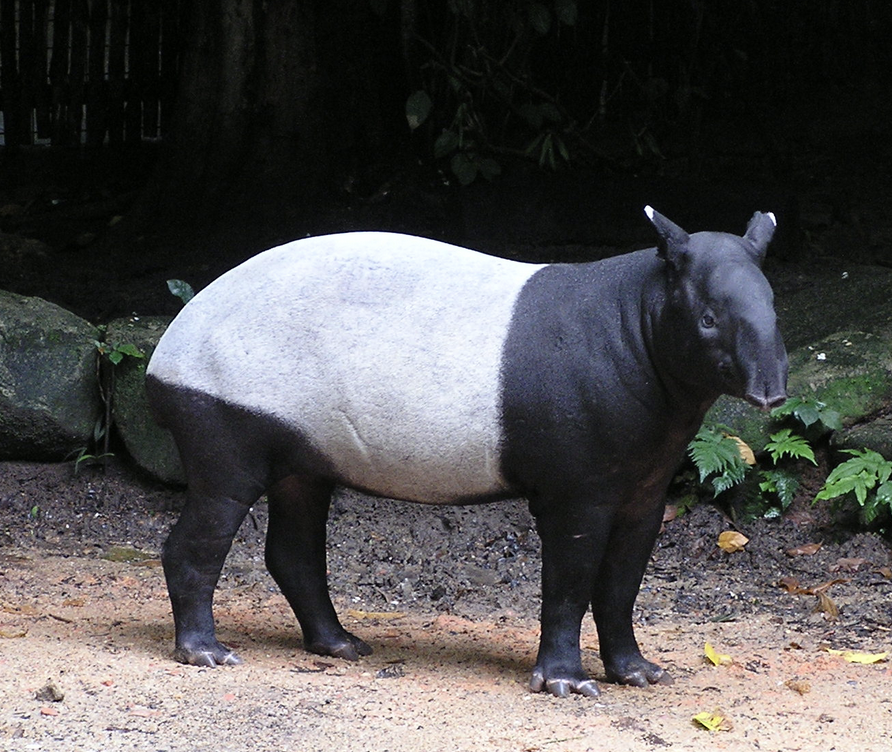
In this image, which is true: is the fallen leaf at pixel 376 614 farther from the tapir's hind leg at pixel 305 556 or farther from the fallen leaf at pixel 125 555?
the fallen leaf at pixel 125 555

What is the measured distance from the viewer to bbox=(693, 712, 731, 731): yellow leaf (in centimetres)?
446

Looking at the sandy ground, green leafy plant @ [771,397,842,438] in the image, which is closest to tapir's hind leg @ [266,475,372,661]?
the sandy ground

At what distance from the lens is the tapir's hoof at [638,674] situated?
4.99 metres

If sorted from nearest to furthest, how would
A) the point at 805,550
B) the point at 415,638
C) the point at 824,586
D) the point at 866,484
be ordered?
the point at 415,638
the point at 824,586
the point at 866,484
the point at 805,550

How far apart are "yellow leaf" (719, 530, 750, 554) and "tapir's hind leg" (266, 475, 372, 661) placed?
7.04ft

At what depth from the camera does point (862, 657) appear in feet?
17.5

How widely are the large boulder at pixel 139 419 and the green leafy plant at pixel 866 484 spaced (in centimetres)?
331

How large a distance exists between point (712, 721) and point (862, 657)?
1152 mm

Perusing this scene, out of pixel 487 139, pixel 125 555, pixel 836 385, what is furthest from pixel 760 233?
pixel 487 139

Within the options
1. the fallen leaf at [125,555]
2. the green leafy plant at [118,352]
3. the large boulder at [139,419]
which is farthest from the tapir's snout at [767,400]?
the green leafy plant at [118,352]

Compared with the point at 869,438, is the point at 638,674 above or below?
below

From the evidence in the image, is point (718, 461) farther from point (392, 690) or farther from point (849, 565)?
point (392, 690)

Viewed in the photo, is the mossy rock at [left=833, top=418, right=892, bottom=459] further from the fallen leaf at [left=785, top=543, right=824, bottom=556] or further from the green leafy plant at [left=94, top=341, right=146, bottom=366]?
the green leafy plant at [left=94, top=341, right=146, bottom=366]

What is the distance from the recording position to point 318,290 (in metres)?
4.88
